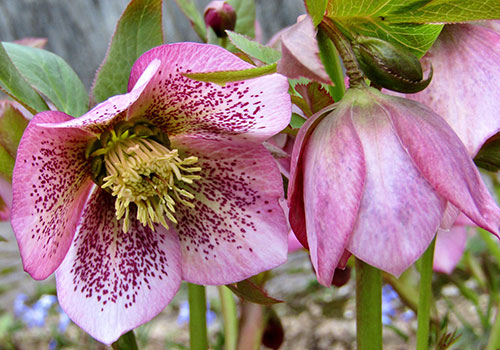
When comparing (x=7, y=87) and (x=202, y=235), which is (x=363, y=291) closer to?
(x=202, y=235)

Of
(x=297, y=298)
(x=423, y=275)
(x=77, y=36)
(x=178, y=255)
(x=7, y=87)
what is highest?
(x=7, y=87)

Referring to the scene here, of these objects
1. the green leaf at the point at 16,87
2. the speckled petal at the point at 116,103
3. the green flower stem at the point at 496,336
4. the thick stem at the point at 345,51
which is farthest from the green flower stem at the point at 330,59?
the green flower stem at the point at 496,336

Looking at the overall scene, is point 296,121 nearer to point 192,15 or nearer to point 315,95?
point 315,95

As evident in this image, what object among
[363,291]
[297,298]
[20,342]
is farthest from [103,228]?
[20,342]

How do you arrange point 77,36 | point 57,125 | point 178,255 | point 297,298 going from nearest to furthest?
point 57,125 < point 178,255 < point 297,298 < point 77,36

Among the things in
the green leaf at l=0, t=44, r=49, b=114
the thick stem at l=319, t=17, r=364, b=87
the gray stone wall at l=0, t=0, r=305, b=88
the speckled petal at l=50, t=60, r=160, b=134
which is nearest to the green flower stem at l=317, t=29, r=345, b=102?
the thick stem at l=319, t=17, r=364, b=87

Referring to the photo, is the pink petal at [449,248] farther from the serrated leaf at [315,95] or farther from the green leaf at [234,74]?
the green leaf at [234,74]
